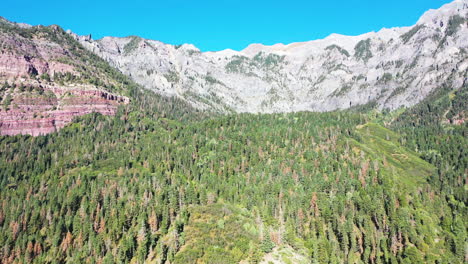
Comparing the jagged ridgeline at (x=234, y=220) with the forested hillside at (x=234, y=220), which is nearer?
the jagged ridgeline at (x=234, y=220)

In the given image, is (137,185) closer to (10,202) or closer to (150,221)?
(150,221)

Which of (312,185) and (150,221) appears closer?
(150,221)

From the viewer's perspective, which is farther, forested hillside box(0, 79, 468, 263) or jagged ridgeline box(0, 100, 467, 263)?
forested hillside box(0, 79, 468, 263)

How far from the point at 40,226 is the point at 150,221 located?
57.2 m

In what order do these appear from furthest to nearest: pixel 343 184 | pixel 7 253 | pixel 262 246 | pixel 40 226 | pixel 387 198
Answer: pixel 343 184 < pixel 387 198 < pixel 40 226 < pixel 7 253 < pixel 262 246

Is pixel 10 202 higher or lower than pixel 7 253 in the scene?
higher

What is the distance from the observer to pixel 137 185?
18750 centimetres

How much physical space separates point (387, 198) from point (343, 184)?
76.5 feet

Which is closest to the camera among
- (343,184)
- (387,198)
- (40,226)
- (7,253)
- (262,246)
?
(262,246)

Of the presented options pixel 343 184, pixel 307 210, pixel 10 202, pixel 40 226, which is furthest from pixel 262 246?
pixel 10 202

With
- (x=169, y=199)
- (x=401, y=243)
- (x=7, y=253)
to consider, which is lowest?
(x=7, y=253)

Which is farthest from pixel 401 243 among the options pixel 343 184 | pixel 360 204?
pixel 343 184

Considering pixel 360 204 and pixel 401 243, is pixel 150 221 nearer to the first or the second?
pixel 360 204

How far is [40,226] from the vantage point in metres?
163
